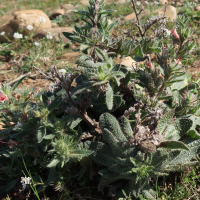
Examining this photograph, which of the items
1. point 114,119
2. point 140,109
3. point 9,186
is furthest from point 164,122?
point 9,186

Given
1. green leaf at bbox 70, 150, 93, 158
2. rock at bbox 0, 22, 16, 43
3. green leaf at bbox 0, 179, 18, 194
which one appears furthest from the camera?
rock at bbox 0, 22, 16, 43

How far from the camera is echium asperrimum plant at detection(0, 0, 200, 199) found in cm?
168

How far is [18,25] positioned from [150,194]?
582cm

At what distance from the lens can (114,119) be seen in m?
1.96

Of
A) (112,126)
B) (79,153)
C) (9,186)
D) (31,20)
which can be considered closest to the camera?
(79,153)

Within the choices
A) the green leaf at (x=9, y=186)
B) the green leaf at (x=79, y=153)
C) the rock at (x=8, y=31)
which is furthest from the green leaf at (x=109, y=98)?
the rock at (x=8, y=31)

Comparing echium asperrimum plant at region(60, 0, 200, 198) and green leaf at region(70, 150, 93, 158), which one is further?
green leaf at region(70, 150, 93, 158)

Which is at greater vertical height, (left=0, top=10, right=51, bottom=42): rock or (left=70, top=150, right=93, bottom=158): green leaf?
(left=70, top=150, right=93, bottom=158): green leaf

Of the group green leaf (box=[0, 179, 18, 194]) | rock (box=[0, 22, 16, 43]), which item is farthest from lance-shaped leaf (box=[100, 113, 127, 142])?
rock (box=[0, 22, 16, 43])

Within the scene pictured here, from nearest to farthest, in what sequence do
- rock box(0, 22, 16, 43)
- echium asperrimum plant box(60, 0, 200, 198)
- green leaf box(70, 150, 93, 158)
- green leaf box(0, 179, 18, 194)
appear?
echium asperrimum plant box(60, 0, 200, 198) < green leaf box(70, 150, 93, 158) < green leaf box(0, 179, 18, 194) < rock box(0, 22, 16, 43)

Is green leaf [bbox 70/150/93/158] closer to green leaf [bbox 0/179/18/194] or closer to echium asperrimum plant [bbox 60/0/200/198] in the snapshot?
echium asperrimum plant [bbox 60/0/200/198]

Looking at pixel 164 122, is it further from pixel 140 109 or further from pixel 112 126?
pixel 112 126

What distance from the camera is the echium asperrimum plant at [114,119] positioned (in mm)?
1680

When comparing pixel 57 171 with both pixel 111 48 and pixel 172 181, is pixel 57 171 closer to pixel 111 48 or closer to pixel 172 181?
pixel 172 181
